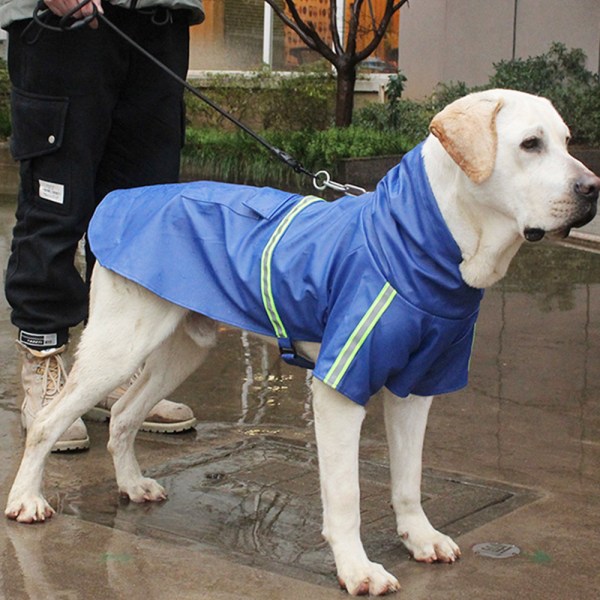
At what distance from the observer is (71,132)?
429cm

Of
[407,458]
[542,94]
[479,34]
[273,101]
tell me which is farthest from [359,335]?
[273,101]

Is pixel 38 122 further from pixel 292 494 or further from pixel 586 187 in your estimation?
pixel 586 187

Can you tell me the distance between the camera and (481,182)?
306 cm

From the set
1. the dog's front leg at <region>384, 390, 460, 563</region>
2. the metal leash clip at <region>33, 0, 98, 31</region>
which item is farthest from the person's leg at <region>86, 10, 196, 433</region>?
the dog's front leg at <region>384, 390, 460, 563</region>

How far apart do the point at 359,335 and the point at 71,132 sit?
67.8 inches

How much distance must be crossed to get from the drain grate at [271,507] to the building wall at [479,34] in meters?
10.5

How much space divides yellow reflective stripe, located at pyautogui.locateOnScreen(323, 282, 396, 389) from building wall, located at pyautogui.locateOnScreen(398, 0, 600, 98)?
36.8 ft

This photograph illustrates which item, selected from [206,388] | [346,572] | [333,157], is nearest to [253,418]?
[206,388]

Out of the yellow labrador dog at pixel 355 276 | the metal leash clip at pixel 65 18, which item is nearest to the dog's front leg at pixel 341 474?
the yellow labrador dog at pixel 355 276

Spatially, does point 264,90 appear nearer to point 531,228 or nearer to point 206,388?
point 206,388

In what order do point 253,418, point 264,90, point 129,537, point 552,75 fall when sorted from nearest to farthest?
1. point 129,537
2. point 253,418
3. point 552,75
4. point 264,90

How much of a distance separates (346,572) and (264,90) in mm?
12986

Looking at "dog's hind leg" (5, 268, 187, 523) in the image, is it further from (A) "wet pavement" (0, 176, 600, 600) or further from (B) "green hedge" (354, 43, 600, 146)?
(B) "green hedge" (354, 43, 600, 146)

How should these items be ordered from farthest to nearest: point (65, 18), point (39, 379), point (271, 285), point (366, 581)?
point (39, 379)
point (65, 18)
point (271, 285)
point (366, 581)
